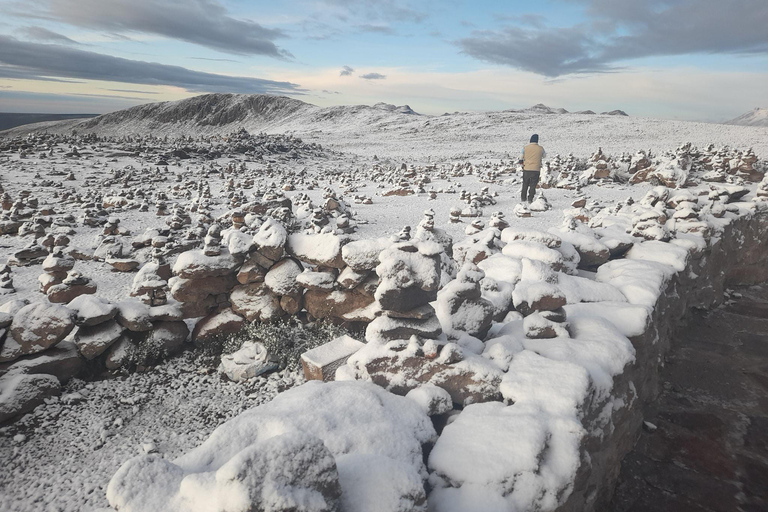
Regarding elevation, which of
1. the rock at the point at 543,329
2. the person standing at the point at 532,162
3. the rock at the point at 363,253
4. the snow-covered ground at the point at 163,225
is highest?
the person standing at the point at 532,162

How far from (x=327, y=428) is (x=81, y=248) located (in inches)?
406

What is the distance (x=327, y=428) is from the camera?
282 centimetres

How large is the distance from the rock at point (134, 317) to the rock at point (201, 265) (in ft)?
2.13

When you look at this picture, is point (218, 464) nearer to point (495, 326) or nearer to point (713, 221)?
point (495, 326)

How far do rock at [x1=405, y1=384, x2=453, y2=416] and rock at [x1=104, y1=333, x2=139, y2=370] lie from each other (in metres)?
3.80

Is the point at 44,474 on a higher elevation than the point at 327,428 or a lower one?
lower

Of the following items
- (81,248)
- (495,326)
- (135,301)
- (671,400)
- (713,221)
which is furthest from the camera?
(81,248)

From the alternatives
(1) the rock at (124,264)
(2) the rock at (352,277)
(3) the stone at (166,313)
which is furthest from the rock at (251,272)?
(1) the rock at (124,264)

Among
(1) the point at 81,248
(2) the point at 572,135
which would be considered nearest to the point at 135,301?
(1) the point at 81,248

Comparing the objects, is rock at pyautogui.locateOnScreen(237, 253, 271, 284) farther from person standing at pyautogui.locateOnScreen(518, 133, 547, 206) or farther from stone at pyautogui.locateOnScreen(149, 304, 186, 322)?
person standing at pyautogui.locateOnScreen(518, 133, 547, 206)

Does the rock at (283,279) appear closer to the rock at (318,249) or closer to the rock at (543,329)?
the rock at (318,249)

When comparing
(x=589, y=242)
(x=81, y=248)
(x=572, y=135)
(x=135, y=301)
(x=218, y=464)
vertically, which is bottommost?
(x=81, y=248)

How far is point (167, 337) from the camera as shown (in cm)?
558

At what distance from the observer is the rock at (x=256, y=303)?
19.7 feet
